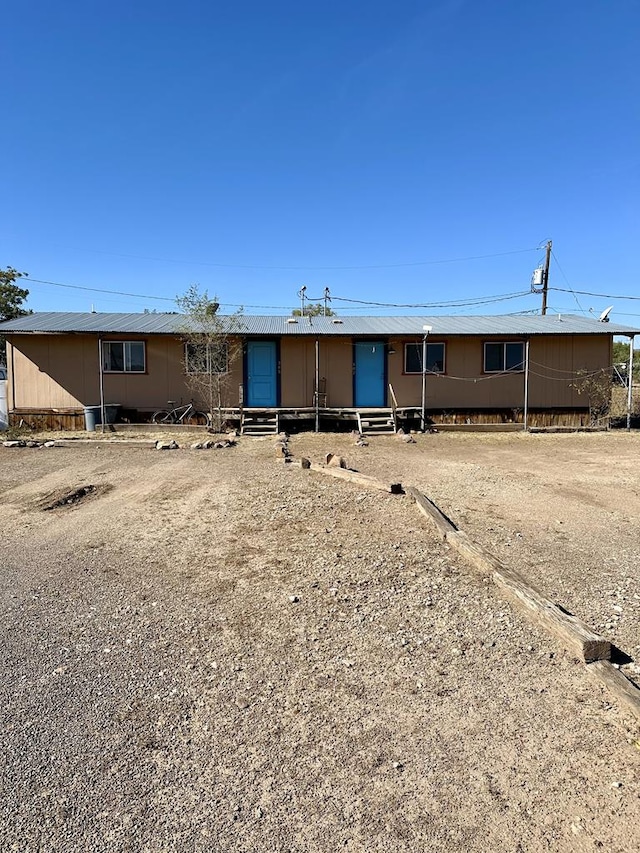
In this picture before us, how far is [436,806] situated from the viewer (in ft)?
6.35

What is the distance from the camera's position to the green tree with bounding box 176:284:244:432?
14.3 m

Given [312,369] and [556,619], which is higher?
[312,369]

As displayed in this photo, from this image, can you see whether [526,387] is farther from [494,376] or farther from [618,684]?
[618,684]

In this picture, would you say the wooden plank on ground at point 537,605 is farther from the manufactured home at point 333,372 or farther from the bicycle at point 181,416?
the bicycle at point 181,416

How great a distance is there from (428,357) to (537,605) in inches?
495

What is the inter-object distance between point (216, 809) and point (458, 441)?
1170 centimetres

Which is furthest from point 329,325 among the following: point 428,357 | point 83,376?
point 83,376

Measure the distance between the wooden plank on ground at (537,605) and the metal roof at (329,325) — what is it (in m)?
10.4

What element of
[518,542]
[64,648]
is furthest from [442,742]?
[518,542]

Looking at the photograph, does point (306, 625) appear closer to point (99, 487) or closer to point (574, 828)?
point (574, 828)

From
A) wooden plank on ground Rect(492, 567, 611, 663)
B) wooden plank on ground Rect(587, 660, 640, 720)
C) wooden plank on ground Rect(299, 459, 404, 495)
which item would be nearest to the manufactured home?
wooden plank on ground Rect(299, 459, 404, 495)

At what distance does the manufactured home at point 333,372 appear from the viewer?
14.9 metres

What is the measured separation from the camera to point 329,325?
16.1 metres

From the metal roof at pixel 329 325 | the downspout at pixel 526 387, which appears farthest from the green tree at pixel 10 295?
the downspout at pixel 526 387
